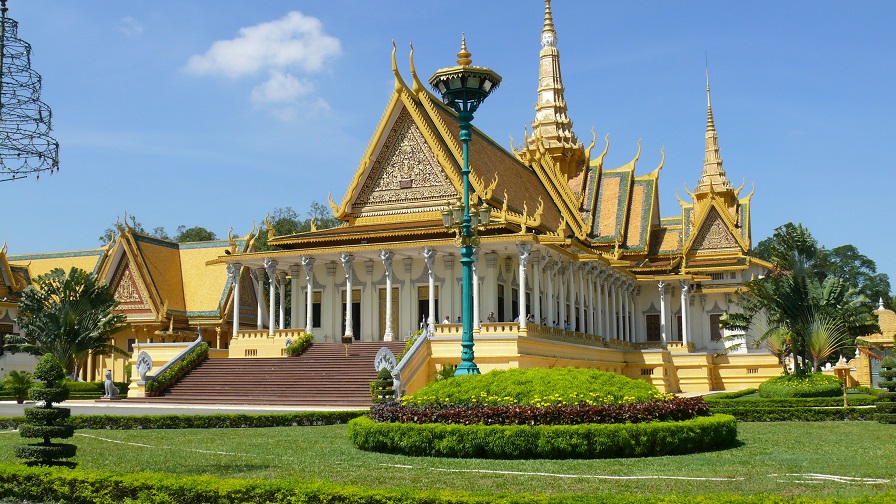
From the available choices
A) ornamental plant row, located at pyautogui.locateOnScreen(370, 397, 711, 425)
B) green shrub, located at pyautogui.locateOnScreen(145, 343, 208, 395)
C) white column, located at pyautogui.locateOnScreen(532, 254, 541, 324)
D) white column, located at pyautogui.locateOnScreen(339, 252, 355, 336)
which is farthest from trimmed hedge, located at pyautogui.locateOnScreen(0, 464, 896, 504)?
white column, located at pyautogui.locateOnScreen(532, 254, 541, 324)

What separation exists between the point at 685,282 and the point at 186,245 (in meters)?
24.3

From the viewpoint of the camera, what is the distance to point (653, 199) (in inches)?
1833

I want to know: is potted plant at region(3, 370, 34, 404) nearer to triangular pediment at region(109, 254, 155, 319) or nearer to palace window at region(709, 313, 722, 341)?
triangular pediment at region(109, 254, 155, 319)

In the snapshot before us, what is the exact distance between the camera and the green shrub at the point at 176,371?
2692 cm

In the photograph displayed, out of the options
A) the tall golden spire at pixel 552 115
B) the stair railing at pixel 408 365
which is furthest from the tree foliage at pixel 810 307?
the tall golden spire at pixel 552 115

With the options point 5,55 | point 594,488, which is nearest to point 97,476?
point 594,488

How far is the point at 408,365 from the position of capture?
81.5ft

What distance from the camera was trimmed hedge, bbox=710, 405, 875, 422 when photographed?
19.8 meters

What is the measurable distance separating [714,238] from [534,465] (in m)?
35.6

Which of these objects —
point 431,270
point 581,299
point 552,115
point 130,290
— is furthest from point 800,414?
point 552,115

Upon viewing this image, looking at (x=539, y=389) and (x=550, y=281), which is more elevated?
(x=550, y=281)

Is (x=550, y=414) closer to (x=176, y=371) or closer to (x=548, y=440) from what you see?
(x=548, y=440)

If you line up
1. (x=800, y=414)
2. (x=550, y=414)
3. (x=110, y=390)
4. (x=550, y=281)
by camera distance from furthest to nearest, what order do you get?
(x=550, y=281), (x=110, y=390), (x=800, y=414), (x=550, y=414)

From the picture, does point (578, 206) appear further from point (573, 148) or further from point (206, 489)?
point (206, 489)
